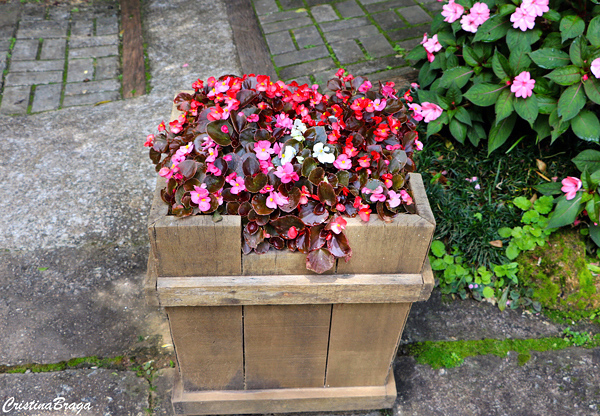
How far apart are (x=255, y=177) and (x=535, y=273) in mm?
1601

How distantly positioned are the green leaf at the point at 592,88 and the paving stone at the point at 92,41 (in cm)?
340

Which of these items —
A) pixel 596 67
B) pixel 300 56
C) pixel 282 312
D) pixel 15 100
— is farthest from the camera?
pixel 300 56

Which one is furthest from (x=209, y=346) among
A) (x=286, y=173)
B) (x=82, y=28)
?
(x=82, y=28)

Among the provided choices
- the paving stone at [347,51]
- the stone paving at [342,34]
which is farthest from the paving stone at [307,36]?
the paving stone at [347,51]

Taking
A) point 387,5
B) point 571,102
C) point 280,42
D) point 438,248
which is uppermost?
point 571,102

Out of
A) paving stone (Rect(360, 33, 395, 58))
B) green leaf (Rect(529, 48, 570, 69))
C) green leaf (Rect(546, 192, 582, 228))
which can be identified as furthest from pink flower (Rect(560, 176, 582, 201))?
paving stone (Rect(360, 33, 395, 58))

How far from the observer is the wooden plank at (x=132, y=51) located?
3.54m

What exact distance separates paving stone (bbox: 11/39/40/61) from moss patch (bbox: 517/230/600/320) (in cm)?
377

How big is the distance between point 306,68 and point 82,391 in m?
2.44

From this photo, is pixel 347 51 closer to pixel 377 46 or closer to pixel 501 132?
pixel 377 46

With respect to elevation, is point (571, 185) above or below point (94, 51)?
above

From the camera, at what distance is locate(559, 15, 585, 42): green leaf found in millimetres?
2115

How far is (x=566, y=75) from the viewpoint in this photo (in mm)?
2105

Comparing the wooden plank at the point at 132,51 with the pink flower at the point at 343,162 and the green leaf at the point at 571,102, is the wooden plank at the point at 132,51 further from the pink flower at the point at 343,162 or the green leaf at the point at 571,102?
the green leaf at the point at 571,102
